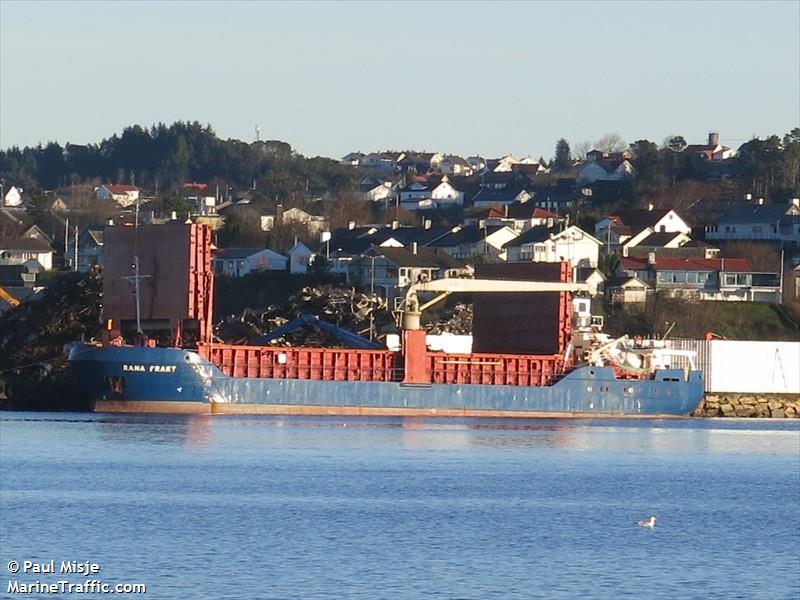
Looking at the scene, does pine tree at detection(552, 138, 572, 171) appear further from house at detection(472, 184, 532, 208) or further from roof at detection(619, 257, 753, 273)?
roof at detection(619, 257, 753, 273)

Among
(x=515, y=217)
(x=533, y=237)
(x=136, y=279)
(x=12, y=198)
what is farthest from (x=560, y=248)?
(x=12, y=198)

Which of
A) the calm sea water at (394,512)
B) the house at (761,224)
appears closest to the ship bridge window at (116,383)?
the calm sea water at (394,512)

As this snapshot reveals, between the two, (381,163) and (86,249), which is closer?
(86,249)

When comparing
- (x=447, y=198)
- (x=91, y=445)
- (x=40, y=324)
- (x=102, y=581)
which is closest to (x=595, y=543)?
(x=102, y=581)

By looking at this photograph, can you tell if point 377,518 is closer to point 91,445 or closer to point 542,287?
point 91,445

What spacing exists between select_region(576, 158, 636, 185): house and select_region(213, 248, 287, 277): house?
44081 millimetres

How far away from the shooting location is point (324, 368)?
204ft

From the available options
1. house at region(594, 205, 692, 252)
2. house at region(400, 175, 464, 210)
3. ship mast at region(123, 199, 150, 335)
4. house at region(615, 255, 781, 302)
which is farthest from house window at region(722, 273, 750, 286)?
house at region(400, 175, 464, 210)

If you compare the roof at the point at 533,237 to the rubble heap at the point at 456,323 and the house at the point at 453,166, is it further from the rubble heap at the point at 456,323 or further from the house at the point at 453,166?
the house at the point at 453,166

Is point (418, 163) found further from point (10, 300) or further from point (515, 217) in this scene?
point (10, 300)

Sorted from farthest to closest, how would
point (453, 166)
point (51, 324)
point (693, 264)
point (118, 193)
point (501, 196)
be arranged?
1. point (453, 166)
2. point (118, 193)
3. point (501, 196)
4. point (693, 264)
5. point (51, 324)

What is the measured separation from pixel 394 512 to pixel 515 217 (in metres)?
84.5

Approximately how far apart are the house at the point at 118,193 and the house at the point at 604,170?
32344 millimetres

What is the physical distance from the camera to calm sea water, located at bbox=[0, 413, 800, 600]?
90.3ft
